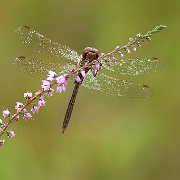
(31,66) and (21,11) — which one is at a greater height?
(21,11)

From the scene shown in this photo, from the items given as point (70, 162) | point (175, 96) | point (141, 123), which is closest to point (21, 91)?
point (70, 162)

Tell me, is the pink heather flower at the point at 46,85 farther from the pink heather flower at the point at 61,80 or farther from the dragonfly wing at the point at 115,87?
the dragonfly wing at the point at 115,87

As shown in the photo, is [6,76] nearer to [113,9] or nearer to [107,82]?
[113,9]

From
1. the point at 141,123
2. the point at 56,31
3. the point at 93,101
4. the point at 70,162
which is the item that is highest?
the point at 56,31

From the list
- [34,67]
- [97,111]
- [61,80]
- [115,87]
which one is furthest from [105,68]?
[97,111]

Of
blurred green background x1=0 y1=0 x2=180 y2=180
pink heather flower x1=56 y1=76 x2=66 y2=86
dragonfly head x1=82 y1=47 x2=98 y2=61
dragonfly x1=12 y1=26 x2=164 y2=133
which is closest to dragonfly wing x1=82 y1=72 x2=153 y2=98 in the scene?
dragonfly x1=12 y1=26 x2=164 y2=133

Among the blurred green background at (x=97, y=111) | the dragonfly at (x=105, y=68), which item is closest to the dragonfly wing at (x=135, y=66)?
the dragonfly at (x=105, y=68)

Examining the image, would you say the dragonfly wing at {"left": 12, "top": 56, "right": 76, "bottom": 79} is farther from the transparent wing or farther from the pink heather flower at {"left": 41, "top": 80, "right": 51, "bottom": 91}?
the pink heather flower at {"left": 41, "top": 80, "right": 51, "bottom": 91}
